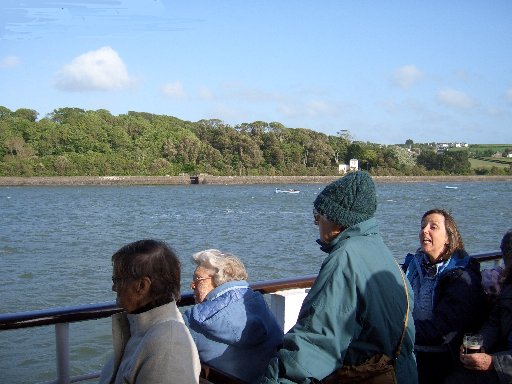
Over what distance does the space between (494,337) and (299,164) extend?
375ft

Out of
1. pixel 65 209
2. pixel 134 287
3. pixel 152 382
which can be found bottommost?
pixel 65 209

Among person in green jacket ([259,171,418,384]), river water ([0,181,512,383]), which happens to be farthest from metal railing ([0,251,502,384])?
river water ([0,181,512,383])

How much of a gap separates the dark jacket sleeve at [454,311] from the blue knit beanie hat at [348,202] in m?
0.89

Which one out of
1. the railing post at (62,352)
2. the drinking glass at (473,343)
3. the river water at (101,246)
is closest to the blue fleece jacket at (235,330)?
the railing post at (62,352)

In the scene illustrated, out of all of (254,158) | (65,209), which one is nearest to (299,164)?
(254,158)

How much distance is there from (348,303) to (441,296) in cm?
105

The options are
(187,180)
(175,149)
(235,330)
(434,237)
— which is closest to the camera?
(235,330)

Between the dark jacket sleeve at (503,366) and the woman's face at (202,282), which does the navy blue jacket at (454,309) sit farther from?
the woman's face at (202,282)

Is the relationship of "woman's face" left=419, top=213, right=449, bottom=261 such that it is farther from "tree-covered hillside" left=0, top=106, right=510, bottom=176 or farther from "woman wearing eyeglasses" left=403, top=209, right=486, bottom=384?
"tree-covered hillside" left=0, top=106, right=510, bottom=176

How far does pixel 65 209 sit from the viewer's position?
53844 mm

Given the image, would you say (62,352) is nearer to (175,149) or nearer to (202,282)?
(202,282)

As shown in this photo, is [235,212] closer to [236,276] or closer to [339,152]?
[236,276]

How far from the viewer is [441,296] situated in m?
2.80

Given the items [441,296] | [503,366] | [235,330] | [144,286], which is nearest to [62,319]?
[235,330]
